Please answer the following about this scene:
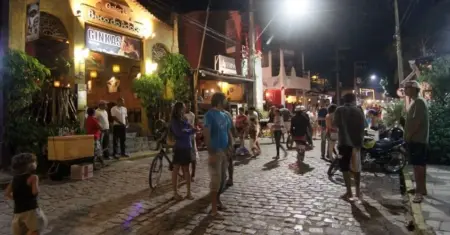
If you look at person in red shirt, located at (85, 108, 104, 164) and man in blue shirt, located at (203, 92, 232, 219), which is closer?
man in blue shirt, located at (203, 92, 232, 219)

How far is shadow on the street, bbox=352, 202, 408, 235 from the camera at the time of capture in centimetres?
483

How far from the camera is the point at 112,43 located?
14.6 metres

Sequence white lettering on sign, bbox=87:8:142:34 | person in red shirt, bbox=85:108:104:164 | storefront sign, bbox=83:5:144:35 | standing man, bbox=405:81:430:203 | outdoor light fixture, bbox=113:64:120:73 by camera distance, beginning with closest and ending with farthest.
A: 1. standing man, bbox=405:81:430:203
2. person in red shirt, bbox=85:108:104:164
3. storefront sign, bbox=83:5:144:35
4. white lettering on sign, bbox=87:8:142:34
5. outdoor light fixture, bbox=113:64:120:73

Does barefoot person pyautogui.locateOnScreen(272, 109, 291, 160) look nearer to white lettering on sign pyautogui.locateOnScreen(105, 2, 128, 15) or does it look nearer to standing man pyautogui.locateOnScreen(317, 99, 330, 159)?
standing man pyautogui.locateOnScreen(317, 99, 330, 159)

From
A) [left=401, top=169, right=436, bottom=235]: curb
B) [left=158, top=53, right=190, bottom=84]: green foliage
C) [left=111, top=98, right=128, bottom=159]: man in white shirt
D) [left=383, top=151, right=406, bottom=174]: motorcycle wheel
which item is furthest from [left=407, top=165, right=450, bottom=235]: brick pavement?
[left=158, top=53, right=190, bottom=84]: green foliage

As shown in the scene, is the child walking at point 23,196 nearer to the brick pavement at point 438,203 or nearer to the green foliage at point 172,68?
the brick pavement at point 438,203

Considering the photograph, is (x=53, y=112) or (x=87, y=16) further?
(x=87, y=16)

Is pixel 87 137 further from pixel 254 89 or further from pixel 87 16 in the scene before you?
pixel 254 89

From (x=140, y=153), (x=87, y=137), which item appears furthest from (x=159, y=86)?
(x=87, y=137)

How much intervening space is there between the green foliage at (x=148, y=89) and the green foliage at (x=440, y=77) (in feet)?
35.9

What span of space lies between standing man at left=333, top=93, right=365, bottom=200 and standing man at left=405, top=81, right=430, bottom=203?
0.89 metres

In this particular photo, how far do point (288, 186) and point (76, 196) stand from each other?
15.7 feet

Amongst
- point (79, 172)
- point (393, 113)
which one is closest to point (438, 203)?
point (79, 172)

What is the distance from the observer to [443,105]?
10.1 meters
